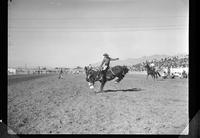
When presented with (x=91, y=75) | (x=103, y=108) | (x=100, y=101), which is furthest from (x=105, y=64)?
(x=103, y=108)

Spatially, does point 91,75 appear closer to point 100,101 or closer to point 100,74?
point 100,74

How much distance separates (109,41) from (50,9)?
103 cm

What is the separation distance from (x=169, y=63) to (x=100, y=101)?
4.07ft

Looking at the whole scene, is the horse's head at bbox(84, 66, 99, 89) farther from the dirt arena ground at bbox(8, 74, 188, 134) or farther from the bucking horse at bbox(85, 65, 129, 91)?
the dirt arena ground at bbox(8, 74, 188, 134)

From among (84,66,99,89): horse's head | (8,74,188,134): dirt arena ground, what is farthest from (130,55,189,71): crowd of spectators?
(84,66,99,89): horse's head

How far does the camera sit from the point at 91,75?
449cm

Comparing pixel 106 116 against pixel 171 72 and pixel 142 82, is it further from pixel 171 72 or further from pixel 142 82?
pixel 171 72

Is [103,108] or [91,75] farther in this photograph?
[91,75]

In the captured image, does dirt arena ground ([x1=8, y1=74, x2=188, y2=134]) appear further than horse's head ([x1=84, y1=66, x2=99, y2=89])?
No

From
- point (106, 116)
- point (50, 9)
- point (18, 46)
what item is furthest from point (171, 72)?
point (18, 46)

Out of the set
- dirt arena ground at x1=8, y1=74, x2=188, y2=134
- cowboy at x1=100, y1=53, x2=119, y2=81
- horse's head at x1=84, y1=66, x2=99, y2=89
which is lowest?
dirt arena ground at x1=8, y1=74, x2=188, y2=134

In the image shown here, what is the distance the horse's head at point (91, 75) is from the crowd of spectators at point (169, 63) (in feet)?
1.92

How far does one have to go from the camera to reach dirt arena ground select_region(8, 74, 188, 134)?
4.32m

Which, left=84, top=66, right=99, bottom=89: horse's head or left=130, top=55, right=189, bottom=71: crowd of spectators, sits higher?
left=130, top=55, right=189, bottom=71: crowd of spectators
